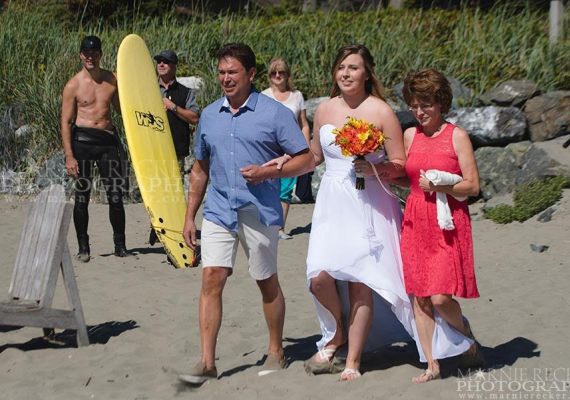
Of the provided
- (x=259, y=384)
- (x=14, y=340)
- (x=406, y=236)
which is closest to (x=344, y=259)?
(x=406, y=236)

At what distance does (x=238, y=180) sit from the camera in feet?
15.7

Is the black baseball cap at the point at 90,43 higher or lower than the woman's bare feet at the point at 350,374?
higher

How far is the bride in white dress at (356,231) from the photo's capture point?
15.3 ft

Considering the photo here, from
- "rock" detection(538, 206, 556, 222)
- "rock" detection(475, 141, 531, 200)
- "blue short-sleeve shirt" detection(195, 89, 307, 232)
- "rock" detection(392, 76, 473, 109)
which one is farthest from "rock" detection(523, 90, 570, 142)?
"blue short-sleeve shirt" detection(195, 89, 307, 232)

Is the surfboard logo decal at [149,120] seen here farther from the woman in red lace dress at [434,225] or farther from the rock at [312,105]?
the rock at [312,105]

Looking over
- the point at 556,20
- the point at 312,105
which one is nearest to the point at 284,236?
the point at 312,105

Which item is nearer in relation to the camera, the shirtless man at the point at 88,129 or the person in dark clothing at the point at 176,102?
the shirtless man at the point at 88,129

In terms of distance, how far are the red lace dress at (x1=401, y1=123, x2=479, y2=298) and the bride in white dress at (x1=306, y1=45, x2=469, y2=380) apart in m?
0.12

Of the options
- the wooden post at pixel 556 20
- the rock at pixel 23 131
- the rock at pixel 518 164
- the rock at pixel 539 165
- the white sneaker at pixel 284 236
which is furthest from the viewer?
the wooden post at pixel 556 20

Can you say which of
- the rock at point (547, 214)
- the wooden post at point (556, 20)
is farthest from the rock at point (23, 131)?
the wooden post at point (556, 20)

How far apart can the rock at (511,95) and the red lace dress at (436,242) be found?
20.7 ft

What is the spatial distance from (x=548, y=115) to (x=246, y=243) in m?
6.37

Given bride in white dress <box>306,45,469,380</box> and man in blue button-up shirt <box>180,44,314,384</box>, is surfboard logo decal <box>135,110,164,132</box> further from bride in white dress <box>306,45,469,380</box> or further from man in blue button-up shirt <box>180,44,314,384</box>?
bride in white dress <box>306,45,469,380</box>

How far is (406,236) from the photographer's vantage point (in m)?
4.67
